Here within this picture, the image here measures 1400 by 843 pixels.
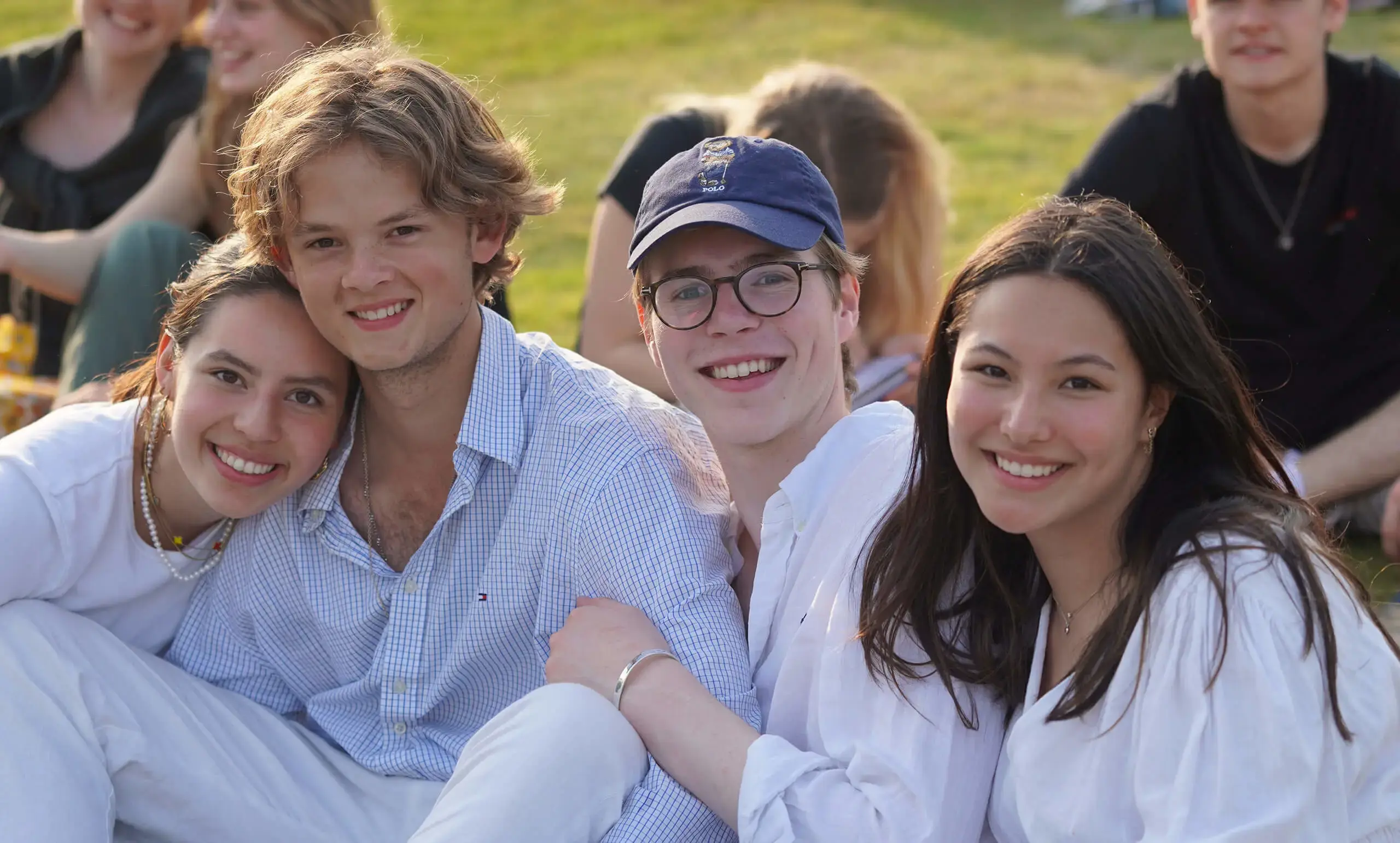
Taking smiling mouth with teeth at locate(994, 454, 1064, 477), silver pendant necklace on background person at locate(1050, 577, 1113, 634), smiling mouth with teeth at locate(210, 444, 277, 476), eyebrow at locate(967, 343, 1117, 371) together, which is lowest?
smiling mouth with teeth at locate(210, 444, 277, 476)

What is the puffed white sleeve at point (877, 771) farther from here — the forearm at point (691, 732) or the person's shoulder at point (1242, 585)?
the person's shoulder at point (1242, 585)

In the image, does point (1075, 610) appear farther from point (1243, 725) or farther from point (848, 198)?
point (848, 198)

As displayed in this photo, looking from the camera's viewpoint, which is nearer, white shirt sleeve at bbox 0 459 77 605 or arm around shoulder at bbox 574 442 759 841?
arm around shoulder at bbox 574 442 759 841

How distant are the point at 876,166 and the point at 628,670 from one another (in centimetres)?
196

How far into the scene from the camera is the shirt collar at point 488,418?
9.36 ft

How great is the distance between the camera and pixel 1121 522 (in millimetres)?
2287

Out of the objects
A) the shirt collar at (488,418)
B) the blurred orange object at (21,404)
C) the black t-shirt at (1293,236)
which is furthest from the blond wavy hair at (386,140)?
the black t-shirt at (1293,236)

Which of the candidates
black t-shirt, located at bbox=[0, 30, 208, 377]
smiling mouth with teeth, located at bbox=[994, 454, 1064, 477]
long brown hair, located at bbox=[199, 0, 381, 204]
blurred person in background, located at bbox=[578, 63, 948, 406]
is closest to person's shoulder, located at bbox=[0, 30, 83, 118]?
black t-shirt, located at bbox=[0, 30, 208, 377]

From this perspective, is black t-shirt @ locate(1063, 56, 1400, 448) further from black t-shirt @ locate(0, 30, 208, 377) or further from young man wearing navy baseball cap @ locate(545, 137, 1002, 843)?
black t-shirt @ locate(0, 30, 208, 377)

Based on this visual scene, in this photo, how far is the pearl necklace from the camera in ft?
9.97

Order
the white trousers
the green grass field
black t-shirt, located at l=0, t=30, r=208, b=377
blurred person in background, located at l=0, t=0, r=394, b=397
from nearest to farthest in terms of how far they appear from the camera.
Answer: the white trousers, blurred person in background, located at l=0, t=0, r=394, b=397, black t-shirt, located at l=0, t=30, r=208, b=377, the green grass field

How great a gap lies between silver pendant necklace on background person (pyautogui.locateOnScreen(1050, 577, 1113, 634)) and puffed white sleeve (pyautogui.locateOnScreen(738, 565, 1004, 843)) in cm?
17

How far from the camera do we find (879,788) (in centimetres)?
234

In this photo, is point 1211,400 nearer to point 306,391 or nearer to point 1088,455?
point 1088,455
